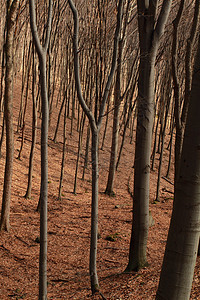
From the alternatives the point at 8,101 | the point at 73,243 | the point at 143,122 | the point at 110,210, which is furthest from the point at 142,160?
the point at 110,210

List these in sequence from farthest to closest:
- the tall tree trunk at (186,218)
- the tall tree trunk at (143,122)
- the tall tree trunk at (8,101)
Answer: the tall tree trunk at (8,101)
the tall tree trunk at (143,122)
the tall tree trunk at (186,218)

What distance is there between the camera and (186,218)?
6.72 ft

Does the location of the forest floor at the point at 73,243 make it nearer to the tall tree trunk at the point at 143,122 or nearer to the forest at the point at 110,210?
the forest at the point at 110,210

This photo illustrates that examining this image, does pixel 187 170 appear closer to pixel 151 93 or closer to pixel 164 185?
pixel 151 93

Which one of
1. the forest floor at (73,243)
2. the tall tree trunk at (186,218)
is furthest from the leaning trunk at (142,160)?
the tall tree trunk at (186,218)

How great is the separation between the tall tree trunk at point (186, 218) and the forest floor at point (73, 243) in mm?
1477

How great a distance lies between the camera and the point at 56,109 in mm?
19328

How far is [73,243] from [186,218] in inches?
189

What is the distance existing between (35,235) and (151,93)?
13.4 ft

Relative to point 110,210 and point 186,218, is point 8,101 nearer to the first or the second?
point 110,210

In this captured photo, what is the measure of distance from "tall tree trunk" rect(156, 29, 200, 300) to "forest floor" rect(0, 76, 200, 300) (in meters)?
1.48

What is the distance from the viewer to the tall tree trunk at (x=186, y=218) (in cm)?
201

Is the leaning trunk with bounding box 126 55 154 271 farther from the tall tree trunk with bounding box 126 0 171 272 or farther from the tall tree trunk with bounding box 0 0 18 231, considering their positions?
the tall tree trunk with bounding box 0 0 18 231

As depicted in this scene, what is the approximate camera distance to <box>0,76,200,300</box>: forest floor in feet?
14.1
